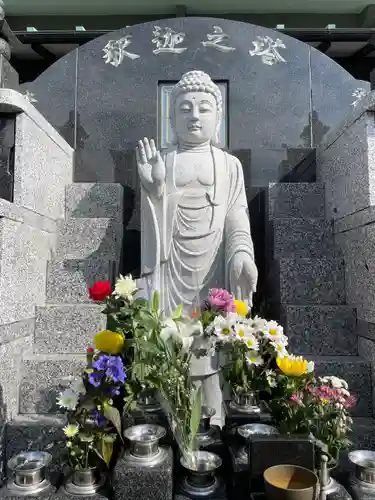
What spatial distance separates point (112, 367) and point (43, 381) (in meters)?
1.40

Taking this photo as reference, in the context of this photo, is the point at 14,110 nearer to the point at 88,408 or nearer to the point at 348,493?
the point at 88,408

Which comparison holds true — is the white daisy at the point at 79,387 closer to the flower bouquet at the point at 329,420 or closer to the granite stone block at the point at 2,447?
the flower bouquet at the point at 329,420

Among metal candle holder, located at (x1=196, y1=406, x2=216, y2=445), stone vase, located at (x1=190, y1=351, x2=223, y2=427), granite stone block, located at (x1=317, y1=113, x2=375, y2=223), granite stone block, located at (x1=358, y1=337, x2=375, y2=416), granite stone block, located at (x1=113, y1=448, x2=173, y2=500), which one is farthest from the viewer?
granite stone block, located at (x1=317, y1=113, x2=375, y2=223)

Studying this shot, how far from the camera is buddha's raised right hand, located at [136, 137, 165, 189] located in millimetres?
2979

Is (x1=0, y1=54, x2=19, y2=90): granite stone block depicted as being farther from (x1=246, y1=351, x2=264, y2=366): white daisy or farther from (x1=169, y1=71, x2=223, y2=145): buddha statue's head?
(x1=246, y1=351, x2=264, y2=366): white daisy

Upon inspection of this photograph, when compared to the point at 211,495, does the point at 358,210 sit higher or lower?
higher

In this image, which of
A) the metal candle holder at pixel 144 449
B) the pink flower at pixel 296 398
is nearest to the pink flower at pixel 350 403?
the pink flower at pixel 296 398

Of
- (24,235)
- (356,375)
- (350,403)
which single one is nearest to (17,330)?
(24,235)

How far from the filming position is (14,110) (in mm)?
2822

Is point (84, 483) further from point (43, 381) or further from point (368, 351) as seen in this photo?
point (368, 351)

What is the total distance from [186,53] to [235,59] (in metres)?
0.46

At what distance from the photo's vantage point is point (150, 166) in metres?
3.04

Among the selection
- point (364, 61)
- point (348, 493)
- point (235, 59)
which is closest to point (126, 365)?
point (348, 493)

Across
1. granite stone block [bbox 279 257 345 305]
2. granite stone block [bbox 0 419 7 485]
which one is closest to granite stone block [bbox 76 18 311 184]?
granite stone block [bbox 279 257 345 305]
